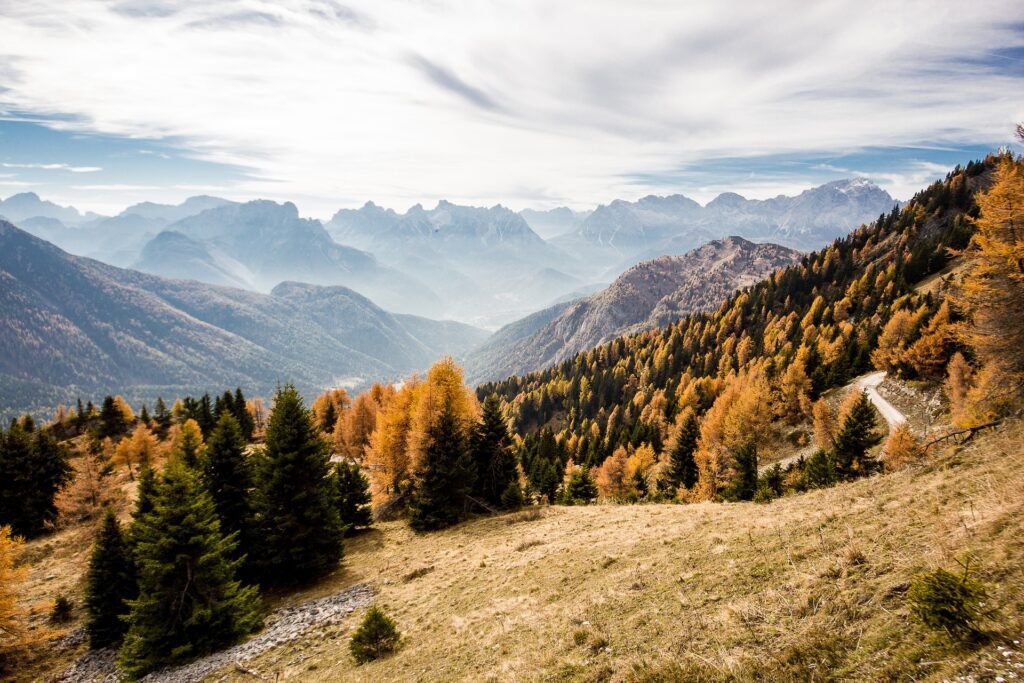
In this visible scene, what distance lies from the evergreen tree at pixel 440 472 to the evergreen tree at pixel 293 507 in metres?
7.42

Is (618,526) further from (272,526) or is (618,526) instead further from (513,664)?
(272,526)

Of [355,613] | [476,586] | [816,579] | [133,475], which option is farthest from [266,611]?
[133,475]

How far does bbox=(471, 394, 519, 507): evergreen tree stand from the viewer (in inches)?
1647

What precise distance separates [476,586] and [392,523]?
80.1 feet

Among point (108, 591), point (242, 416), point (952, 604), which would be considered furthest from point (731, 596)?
point (242, 416)

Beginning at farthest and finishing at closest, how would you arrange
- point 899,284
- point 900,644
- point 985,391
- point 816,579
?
1. point 899,284
2. point 985,391
3. point 816,579
4. point 900,644

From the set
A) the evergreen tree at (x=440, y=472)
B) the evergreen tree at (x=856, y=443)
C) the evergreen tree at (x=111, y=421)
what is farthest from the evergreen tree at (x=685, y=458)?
the evergreen tree at (x=111, y=421)

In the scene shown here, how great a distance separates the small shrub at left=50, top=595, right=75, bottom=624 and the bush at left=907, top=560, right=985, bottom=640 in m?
49.6

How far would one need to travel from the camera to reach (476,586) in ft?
74.2

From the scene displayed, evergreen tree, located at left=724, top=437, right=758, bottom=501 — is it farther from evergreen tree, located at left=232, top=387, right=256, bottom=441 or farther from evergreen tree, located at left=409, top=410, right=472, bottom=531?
evergreen tree, located at left=232, top=387, right=256, bottom=441

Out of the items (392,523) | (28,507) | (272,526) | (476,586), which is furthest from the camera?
(28,507)

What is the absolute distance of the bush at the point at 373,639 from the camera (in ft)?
58.3

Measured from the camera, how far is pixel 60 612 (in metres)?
32.5

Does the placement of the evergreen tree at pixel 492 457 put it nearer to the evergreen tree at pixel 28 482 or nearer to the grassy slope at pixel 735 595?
the grassy slope at pixel 735 595
